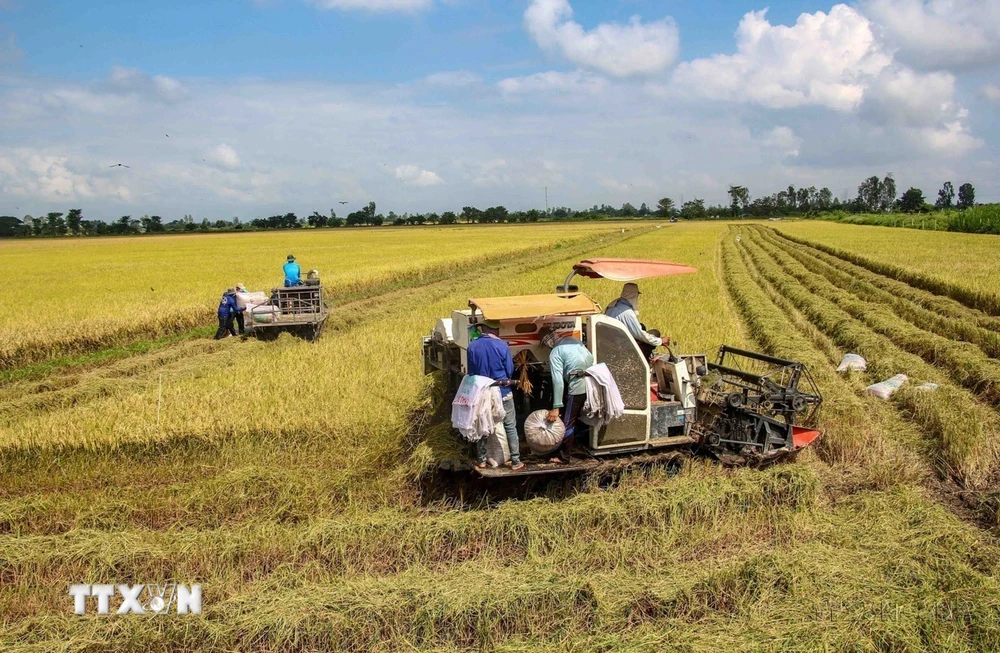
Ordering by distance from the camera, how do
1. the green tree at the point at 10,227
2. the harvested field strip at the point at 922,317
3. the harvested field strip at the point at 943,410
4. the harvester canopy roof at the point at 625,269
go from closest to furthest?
the harvester canopy roof at the point at 625,269 < the harvested field strip at the point at 943,410 < the harvested field strip at the point at 922,317 < the green tree at the point at 10,227

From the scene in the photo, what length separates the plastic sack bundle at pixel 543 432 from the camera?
19.8 ft

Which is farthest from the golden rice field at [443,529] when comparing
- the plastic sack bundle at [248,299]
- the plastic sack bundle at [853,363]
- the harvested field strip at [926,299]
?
the plastic sack bundle at [248,299]

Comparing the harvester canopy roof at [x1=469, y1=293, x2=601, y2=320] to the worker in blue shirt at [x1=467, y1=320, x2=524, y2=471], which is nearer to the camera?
the worker in blue shirt at [x1=467, y1=320, x2=524, y2=471]

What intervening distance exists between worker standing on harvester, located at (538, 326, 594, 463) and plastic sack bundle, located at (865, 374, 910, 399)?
5.64 m

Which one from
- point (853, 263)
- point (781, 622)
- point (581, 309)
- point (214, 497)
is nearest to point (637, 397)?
point (581, 309)

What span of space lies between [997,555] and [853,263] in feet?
84.8

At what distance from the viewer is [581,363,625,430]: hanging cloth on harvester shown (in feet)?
19.3

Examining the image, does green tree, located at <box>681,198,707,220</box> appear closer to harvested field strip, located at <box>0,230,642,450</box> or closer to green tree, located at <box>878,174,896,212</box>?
green tree, located at <box>878,174,896,212</box>

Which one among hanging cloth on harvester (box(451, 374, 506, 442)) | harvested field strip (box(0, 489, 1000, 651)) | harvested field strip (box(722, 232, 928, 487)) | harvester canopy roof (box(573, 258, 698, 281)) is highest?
harvester canopy roof (box(573, 258, 698, 281))

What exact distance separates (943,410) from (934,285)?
11.5 meters

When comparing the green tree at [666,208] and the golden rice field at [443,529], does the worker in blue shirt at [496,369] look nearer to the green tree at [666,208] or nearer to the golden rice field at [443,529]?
the golden rice field at [443,529]

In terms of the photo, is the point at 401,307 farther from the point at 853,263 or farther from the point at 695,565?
the point at 853,263

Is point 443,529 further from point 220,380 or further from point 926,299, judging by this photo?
point 926,299

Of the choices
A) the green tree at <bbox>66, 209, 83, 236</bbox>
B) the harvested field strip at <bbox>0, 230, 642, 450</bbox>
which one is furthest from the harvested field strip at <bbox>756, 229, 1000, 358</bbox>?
the green tree at <bbox>66, 209, 83, 236</bbox>
